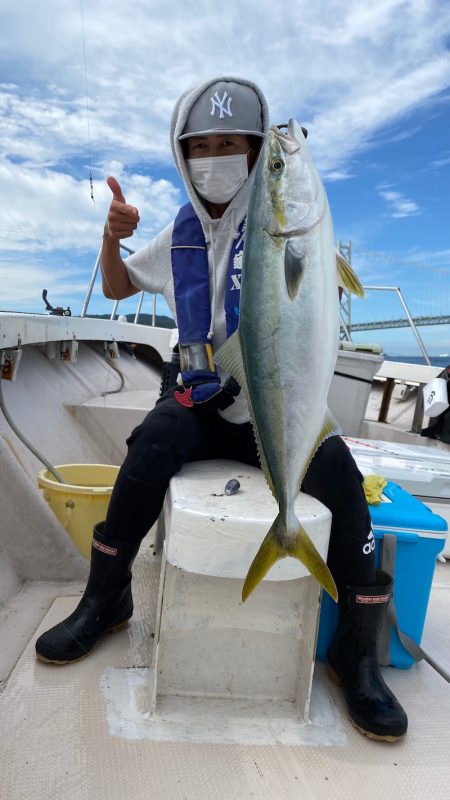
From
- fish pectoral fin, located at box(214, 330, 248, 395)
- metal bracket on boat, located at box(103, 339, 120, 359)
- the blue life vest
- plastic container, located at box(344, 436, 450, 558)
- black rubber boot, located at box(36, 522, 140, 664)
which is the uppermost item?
the blue life vest

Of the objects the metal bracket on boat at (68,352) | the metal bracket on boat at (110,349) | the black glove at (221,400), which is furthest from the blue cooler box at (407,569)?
the metal bracket on boat at (110,349)

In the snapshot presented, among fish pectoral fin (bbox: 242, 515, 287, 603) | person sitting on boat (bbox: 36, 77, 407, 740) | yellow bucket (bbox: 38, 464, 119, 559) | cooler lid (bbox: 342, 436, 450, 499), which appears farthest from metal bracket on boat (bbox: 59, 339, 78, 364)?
fish pectoral fin (bbox: 242, 515, 287, 603)

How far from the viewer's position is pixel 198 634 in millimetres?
1868

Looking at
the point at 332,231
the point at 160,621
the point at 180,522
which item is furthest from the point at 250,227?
the point at 160,621

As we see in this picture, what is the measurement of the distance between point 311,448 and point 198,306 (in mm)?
901

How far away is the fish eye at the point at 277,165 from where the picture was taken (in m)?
1.44

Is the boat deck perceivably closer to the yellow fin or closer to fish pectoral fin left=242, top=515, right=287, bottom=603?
fish pectoral fin left=242, top=515, right=287, bottom=603

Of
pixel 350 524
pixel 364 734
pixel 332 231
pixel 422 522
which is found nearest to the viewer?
pixel 332 231

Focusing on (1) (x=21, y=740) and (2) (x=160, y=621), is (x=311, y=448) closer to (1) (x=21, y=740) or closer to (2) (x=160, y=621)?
(2) (x=160, y=621)

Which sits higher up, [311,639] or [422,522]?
[422,522]

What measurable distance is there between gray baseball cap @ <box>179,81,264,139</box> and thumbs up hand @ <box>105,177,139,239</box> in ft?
1.12

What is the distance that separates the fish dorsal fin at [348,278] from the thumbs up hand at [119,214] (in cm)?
92

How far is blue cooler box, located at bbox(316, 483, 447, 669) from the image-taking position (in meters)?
2.16

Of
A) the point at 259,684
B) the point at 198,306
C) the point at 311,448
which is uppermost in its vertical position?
the point at 198,306
